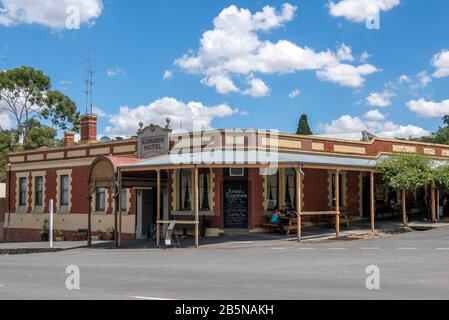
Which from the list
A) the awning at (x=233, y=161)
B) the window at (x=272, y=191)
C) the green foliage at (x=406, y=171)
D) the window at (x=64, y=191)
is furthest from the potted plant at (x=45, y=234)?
the green foliage at (x=406, y=171)

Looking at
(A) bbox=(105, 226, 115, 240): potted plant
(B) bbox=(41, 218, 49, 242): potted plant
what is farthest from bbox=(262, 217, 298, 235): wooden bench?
(B) bbox=(41, 218, 49, 242): potted plant

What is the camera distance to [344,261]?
603 inches

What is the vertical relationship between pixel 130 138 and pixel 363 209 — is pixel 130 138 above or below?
above

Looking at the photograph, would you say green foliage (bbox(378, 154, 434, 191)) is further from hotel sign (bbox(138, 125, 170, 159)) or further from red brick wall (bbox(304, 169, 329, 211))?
hotel sign (bbox(138, 125, 170, 159))

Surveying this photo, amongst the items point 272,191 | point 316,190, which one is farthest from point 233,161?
point 316,190

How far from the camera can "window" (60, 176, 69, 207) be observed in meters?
32.8

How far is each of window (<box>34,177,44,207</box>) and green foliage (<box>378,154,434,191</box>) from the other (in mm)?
19609

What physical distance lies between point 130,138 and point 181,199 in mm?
5035

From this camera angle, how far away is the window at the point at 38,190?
34.6 m

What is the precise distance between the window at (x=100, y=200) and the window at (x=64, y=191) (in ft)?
8.57

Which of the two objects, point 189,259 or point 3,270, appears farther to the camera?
point 189,259

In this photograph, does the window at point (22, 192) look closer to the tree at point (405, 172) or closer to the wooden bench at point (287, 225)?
the wooden bench at point (287, 225)
